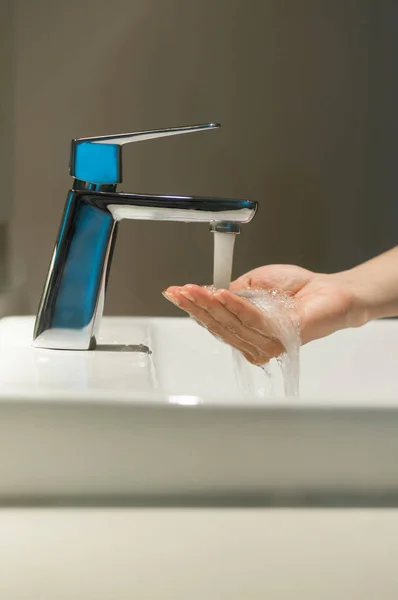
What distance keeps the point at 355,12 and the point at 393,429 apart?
27.7 inches

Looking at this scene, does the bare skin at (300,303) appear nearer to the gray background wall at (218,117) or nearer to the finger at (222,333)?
the finger at (222,333)

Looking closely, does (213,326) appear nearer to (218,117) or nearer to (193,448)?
(193,448)

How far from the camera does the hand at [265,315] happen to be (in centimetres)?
50

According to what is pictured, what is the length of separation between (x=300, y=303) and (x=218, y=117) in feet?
1.23

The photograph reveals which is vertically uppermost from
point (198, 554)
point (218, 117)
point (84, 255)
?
point (218, 117)

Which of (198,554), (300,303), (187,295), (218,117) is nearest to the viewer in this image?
(198,554)

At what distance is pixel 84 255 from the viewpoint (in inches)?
21.3

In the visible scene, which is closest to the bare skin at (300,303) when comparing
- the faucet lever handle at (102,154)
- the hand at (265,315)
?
the hand at (265,315)

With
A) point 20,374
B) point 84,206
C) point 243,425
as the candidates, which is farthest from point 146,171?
point 243,425

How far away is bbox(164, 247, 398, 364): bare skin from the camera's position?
1.65 feet

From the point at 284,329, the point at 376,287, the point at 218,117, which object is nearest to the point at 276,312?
the point at 284,329

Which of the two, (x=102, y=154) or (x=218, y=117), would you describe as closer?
(x=102, y=154)

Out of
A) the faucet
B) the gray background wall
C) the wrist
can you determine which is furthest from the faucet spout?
the gray background wall

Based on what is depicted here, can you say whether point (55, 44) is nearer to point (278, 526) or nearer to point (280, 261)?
point (280, 261)
